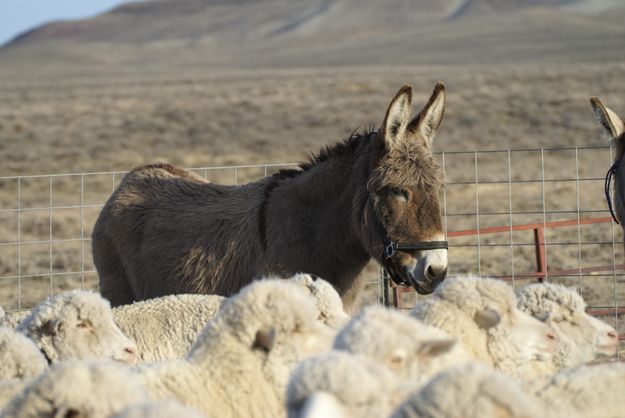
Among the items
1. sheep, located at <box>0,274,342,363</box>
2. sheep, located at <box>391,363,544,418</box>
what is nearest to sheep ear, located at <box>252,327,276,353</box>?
sheep, located at <box>391,363,544,418</box>

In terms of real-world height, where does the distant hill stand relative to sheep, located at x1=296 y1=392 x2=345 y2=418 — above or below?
below

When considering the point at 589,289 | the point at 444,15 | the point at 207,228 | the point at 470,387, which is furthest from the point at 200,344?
the point at 444,15

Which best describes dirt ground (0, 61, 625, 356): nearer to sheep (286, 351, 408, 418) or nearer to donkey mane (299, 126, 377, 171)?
donkey mane (299, 126, 377, 171)

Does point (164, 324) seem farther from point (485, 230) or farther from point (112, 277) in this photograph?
point (485, 230)

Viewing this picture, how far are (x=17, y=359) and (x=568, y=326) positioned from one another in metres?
2.73

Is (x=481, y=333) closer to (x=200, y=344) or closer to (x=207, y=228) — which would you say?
(x=200, y=344)

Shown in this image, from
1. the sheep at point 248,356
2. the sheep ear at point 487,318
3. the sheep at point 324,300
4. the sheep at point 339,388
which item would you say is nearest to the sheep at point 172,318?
the sheep at point 324,300

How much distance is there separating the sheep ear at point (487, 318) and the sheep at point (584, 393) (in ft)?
2.84

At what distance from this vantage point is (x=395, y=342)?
4152mm

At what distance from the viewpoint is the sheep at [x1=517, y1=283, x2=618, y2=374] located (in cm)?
→ 572

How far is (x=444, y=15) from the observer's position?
182 metres

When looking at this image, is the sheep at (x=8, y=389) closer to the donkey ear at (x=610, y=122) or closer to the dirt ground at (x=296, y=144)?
the dirt ground at (x=296, y=144)

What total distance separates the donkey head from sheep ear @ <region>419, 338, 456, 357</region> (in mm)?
2233

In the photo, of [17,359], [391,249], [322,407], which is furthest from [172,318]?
[322,407]
